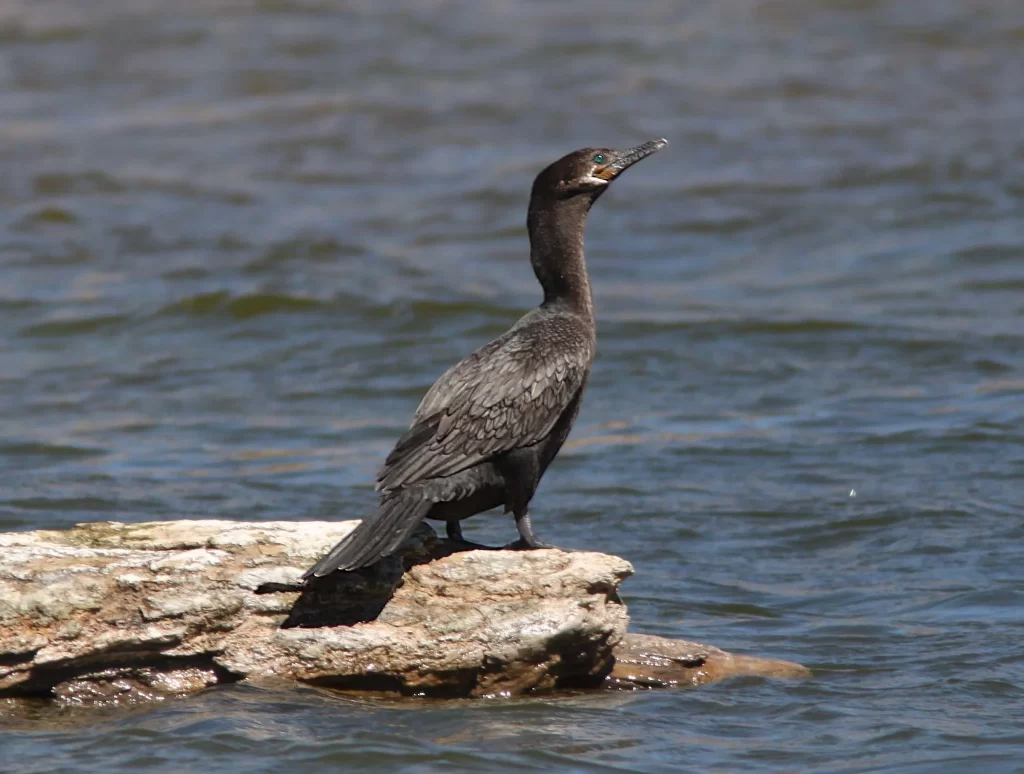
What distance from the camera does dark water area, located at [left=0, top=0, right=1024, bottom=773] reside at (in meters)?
5.99

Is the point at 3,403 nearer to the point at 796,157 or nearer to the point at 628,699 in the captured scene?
the point at 628,699

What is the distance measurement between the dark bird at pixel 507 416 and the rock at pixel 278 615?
0.90ft

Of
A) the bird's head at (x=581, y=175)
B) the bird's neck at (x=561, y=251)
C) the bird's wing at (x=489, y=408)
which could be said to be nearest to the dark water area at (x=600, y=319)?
the bird's wing at (x=489, y=408)

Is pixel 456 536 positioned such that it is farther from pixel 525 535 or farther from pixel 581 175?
pixel 581 175

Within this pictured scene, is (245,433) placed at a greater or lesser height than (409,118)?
lesser

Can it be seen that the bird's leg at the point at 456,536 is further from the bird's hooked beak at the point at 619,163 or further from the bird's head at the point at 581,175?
the bird's hooked beak at the point at 619,163

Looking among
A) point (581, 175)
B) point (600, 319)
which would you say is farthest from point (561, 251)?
point (600, 319)

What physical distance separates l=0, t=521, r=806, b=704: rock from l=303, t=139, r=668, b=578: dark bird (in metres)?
0.27

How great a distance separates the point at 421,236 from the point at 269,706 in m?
10.7

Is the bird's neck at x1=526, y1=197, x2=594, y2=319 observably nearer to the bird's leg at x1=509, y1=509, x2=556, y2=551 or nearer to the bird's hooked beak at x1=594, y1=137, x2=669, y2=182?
the bird's hooked beak at x1=594, y1=137, x2=669, y2=182

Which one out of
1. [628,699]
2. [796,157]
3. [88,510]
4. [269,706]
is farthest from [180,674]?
[796,157]

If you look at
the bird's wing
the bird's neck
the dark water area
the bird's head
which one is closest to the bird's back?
the bird's wing

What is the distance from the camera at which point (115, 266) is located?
15.2 m

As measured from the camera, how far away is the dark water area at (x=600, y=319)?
5.99 metres
